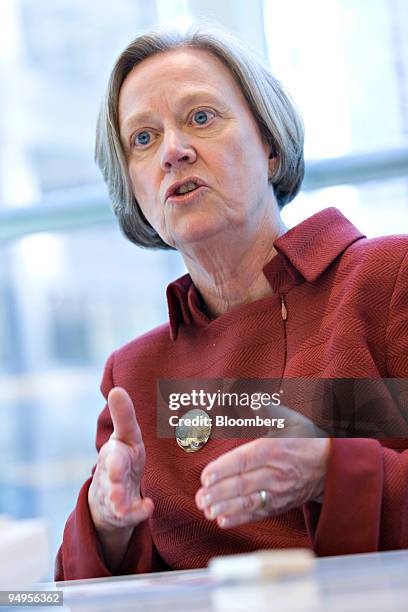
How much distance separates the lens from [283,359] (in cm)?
130

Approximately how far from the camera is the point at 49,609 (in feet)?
2.59

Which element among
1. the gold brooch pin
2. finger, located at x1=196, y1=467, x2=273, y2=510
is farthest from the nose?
finger, located at x1=196, y1=467, x2=273, y2=510

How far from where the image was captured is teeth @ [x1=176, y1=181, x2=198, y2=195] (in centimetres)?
142

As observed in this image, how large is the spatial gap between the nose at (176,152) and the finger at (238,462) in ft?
Result: 2.00

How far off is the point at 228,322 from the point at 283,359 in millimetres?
153

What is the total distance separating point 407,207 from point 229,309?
0.99 meters

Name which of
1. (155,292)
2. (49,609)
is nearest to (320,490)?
(49,609)

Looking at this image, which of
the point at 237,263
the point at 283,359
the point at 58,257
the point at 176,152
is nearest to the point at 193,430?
the point at 283,359

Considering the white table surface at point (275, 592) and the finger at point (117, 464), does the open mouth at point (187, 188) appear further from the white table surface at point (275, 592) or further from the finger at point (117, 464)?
the white table surface at point (275, 592)

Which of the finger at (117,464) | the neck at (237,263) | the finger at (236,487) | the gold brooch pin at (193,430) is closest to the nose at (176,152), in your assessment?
the neck at (237,263)

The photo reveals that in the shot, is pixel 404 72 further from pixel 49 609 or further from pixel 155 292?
pixel 49 609

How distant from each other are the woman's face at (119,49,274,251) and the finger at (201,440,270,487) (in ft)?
1.79

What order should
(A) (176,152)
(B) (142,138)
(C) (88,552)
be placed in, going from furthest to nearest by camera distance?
(B) (142,138)
(A) (176,152)
(C) (88,552)

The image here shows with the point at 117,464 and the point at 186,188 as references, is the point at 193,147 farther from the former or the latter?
the point at 117,464
